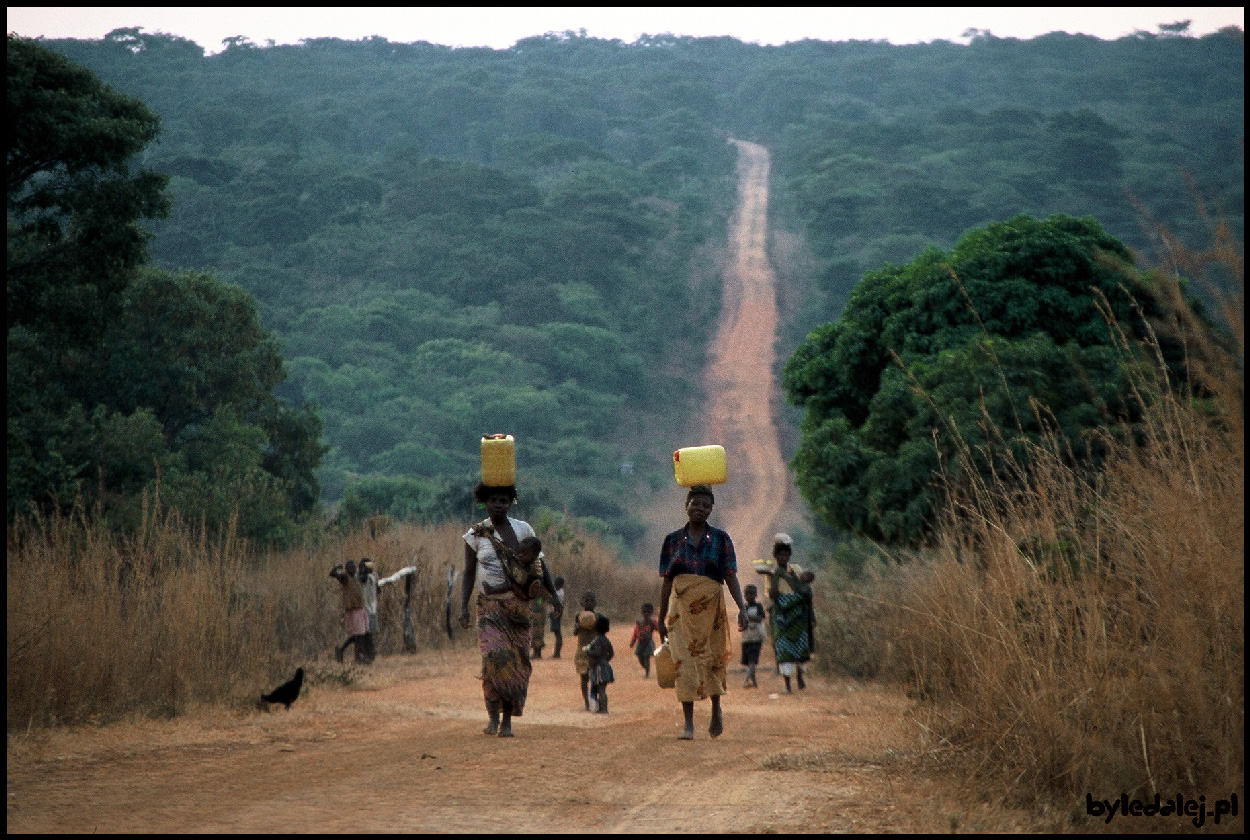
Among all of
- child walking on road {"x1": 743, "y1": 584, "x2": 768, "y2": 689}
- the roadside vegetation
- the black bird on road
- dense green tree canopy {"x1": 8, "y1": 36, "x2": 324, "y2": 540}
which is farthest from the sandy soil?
dense green tree canopy {"x1": 8, "y1": 36, "x2": 324, "y2": 540}

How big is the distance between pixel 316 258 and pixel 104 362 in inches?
1492

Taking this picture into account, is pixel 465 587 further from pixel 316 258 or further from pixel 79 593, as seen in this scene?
pixel 316 258

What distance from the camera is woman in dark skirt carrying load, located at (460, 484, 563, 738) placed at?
27.2 ft

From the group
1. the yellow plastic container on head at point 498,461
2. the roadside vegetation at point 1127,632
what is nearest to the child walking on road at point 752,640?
the yellow plastic container on head at point 498,461

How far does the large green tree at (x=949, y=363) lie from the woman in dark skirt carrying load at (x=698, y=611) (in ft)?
17.3

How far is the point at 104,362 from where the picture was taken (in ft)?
73.4

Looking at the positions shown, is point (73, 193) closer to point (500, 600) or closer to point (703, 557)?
point (500, 600)

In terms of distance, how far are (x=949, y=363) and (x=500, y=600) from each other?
8.01 m

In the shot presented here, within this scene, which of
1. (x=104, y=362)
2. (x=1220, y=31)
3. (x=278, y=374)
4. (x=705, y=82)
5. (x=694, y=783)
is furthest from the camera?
(x=705, y=82)

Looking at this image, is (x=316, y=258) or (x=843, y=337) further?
(x=316, y=258)

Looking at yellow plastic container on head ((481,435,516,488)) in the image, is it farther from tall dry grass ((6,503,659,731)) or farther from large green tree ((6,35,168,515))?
large green tree ((6,35,168,515))

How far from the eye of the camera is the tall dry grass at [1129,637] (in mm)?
5324

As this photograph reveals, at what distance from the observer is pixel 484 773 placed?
681 cm

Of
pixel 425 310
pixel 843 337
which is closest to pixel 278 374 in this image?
pixel 843 337
